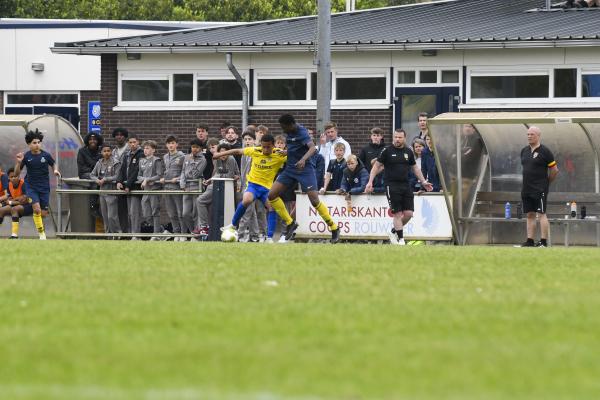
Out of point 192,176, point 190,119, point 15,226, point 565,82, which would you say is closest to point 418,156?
point 192,176

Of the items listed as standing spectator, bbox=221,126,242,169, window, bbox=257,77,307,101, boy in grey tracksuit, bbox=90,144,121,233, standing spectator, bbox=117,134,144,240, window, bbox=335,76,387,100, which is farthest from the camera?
window, bbox=257,77,307,101

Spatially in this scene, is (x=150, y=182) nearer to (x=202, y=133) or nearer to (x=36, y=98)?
(x=202, y=133)

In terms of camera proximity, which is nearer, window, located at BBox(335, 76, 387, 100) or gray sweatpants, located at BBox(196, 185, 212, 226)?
gray sweatpants, located at BBox(196, 185, 212, 226)

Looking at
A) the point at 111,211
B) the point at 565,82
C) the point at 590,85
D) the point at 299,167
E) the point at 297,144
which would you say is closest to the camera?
the point at 299,167

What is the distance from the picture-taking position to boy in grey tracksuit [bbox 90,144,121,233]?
24875 mm

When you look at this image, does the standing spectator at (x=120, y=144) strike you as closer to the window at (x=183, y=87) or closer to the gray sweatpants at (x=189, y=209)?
the gray sweatpants at (x=189, y=209)

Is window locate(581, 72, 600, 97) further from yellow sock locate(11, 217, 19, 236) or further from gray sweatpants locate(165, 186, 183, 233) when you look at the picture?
yellow sock locate(11, 217, 19, 236)

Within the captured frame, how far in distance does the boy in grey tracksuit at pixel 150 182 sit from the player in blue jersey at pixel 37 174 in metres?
1.60

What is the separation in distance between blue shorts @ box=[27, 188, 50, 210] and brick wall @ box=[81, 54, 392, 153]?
5.55m

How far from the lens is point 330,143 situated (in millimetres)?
24109

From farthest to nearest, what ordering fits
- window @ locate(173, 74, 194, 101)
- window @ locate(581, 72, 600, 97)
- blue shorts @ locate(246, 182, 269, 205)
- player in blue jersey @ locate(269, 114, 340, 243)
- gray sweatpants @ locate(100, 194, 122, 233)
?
window @ locate(173, 74, 194, 101)
window @ locate(581, 72, 600, 97)
gray sweatpants @ locate(100, 194, 122, 233)
blue shorts @ locate(246, 182, 269, 205)
player in blue jersey @ locate(269, 114, 340, 243)

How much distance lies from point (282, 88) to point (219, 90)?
1369mm

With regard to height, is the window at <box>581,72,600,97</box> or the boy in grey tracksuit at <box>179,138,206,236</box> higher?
the window at <box>581,72,600,97</box>

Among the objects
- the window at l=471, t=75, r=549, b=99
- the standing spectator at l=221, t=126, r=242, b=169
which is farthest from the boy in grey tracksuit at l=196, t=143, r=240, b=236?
the window at l=471, t=75, r=549, b=99
